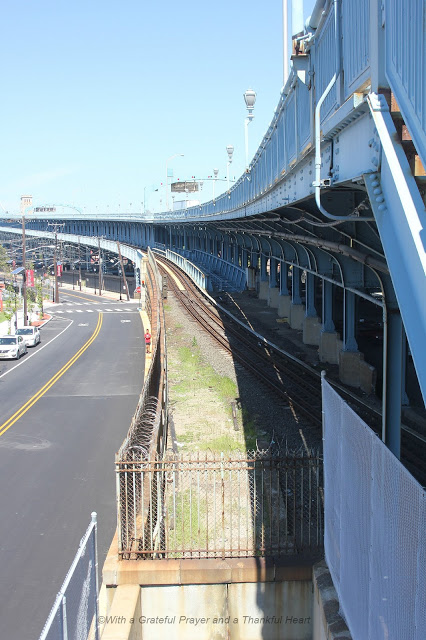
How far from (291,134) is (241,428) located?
22.5 ft

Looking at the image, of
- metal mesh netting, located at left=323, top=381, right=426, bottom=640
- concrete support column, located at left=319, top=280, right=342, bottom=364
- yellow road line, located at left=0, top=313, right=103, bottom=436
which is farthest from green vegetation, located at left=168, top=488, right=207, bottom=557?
concrete support column, located at left=319, top=280, right=342, bottom=364

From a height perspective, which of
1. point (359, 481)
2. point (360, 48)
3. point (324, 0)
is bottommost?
point (359, 481)

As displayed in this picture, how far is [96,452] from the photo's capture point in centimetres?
1403

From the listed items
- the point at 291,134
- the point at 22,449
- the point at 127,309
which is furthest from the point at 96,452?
the point at 127,309

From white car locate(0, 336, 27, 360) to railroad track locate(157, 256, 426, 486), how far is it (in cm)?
845

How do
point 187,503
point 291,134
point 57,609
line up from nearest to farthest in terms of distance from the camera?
point 57,609 < point 187,503 < point 291,134

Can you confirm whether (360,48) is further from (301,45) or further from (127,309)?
(127,309)

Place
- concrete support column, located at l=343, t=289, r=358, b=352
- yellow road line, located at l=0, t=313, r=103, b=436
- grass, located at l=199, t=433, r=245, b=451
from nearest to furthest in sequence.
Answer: grass, located at l=199, t=433, r=245, b=451 < yellow road line, located at l=0, t=313, r=103, b=436 < concrete support column, located at l=343, t=289, r=358, b=352

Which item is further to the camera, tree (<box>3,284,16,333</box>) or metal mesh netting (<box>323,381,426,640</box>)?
tree (<box>3,284,16,333</box>)

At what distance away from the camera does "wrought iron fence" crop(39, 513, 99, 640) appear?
4.82 meters

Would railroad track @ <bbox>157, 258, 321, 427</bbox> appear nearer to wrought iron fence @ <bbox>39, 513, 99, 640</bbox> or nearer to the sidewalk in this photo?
wrought iron fence @ <bbox>39, 513, 99, 640</bbox>

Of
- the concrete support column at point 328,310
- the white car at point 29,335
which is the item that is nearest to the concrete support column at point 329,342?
the concrete support column at point 328,310

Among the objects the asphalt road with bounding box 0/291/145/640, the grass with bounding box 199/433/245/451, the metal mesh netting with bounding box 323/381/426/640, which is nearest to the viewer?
the metal mesh netting with bounding box 323/381/426/640

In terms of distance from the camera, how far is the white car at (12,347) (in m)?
28.0
